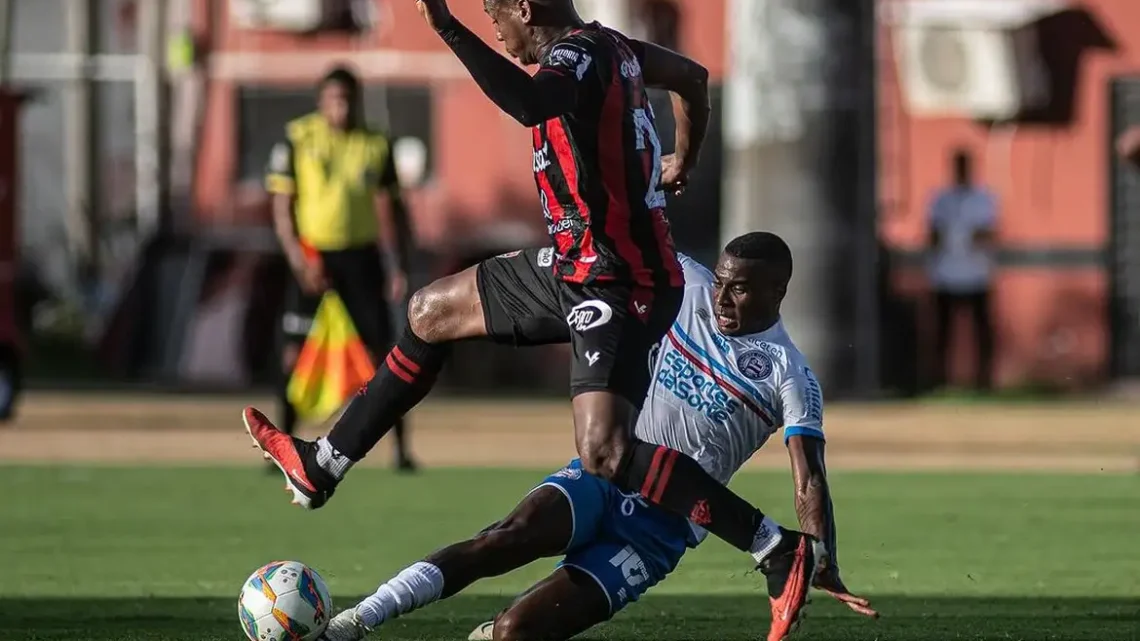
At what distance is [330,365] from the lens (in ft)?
48.3

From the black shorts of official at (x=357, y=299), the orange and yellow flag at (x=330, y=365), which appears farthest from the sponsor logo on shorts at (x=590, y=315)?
the orange and yellow flag at (x=330, y=365)

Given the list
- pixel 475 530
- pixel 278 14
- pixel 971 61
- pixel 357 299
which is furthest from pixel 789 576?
pixel 278 14

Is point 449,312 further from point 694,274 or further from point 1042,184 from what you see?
point 1042,184

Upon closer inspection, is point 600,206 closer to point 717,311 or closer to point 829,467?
point 717,311

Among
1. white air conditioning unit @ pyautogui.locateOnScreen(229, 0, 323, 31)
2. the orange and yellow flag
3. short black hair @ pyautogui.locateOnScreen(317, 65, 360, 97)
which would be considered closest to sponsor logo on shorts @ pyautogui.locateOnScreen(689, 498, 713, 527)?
short black hair @ pyautogui.locateOnScreen(317, 65, 360, 97)

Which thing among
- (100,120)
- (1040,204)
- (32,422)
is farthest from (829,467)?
(100,120)

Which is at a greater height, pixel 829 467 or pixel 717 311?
pixel 717 311

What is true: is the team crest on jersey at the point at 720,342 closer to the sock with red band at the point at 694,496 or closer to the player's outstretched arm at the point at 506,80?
the sock with red band at the point at 694,496

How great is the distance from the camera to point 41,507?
1238cm

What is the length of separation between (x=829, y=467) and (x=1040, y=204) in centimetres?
925

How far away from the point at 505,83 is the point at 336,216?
7235mm

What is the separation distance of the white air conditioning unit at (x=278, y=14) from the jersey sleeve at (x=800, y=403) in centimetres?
1708

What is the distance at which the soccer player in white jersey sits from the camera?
7242 millimetres

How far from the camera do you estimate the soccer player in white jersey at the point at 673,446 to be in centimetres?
724
